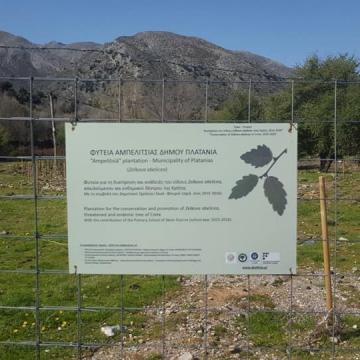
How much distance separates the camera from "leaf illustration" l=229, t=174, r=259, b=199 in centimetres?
434

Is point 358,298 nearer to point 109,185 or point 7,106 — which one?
point 109,185

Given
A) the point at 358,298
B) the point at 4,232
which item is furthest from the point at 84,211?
the point at 4,232

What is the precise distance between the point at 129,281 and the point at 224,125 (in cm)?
472

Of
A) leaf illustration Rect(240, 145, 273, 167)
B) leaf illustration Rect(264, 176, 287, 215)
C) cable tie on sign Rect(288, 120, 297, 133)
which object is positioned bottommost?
leaf illustration Rect(264, 176, 287, 215)

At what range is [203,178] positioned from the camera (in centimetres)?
432

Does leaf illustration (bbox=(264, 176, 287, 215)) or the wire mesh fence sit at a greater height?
leaf illustration (bbox=(264, 176, 287, 215))

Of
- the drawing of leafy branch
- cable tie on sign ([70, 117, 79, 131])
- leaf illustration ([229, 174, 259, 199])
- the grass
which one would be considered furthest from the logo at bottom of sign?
cable tie on sign ([70, 117, 79, 131])

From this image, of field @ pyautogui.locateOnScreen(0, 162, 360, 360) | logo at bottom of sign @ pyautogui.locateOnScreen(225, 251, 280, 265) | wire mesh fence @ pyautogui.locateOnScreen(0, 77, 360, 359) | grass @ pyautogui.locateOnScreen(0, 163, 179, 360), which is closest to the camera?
logo at bottom of sign @ pyautogui.locateOnScreen(225, 251, 280, 265)

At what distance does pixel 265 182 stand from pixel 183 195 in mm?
643

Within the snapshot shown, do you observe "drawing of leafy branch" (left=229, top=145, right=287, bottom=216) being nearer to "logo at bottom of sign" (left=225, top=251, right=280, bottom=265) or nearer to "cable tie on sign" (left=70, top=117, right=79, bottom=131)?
"logo at bottom of sign" (left=225, top=251, right=280, bottom=265)

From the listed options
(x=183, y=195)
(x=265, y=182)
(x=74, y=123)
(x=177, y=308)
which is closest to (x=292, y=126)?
(x=265, y=182)

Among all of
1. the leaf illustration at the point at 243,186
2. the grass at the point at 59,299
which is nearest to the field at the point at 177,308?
the grass at the point at 59,299

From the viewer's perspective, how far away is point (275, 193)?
14.4 feet

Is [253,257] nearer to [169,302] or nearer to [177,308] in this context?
[177,308]
